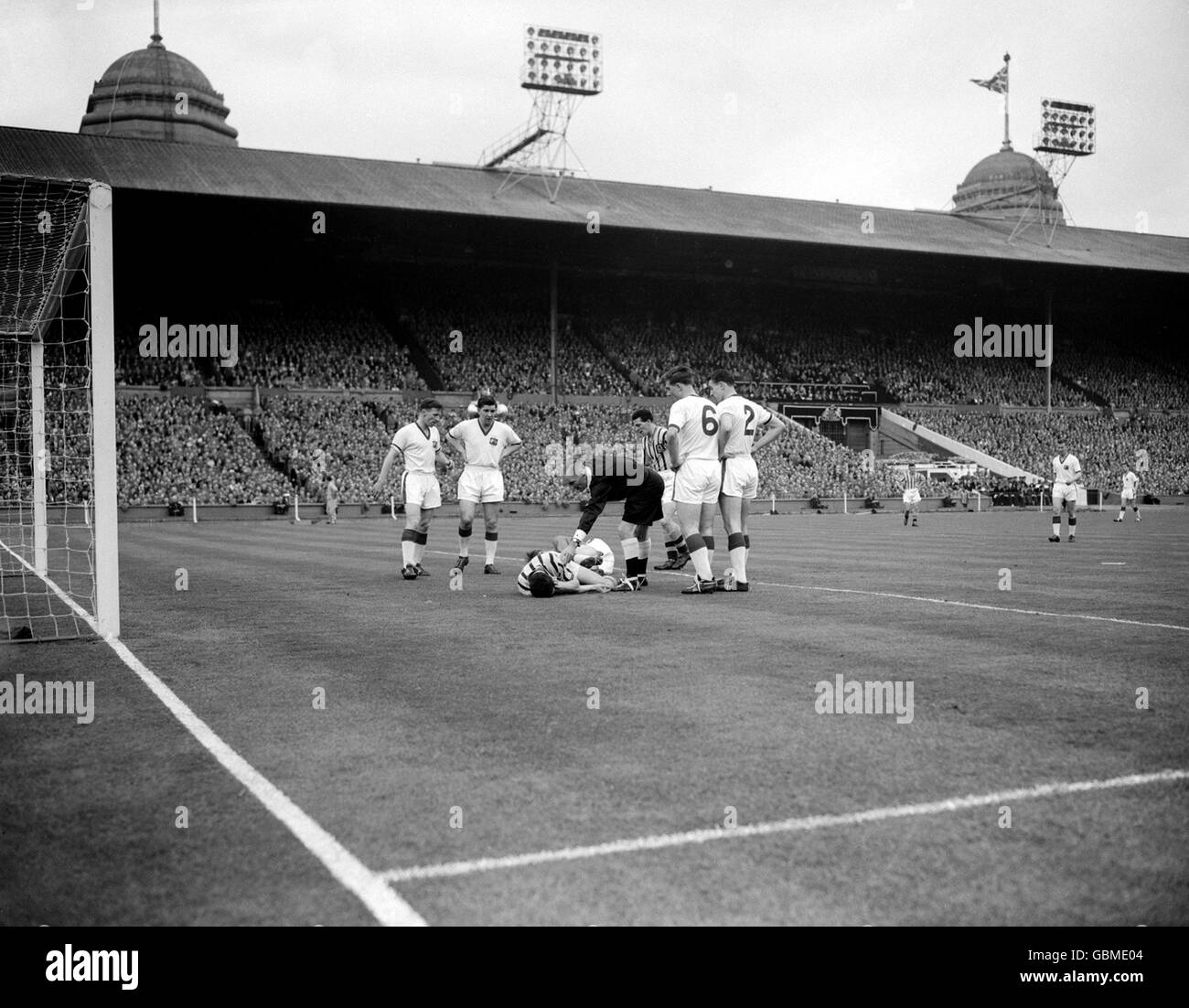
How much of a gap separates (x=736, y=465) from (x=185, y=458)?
3146cm

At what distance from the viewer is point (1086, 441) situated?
55.4m

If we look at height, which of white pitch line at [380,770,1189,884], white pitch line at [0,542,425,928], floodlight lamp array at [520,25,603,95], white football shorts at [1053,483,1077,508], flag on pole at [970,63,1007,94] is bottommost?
white pitch line at [0,542,425,928]

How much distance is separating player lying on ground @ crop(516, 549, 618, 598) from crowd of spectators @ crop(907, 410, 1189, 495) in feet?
153

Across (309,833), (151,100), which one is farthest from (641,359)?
(151,100)

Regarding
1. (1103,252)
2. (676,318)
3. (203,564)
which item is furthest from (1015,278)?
(203,564)

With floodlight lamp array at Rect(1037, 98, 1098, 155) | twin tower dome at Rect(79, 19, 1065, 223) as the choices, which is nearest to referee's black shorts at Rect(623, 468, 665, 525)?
floodlight lamp array at Rect(1037, 98, 1098, 155)

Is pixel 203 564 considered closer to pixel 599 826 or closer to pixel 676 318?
pixel 599 826

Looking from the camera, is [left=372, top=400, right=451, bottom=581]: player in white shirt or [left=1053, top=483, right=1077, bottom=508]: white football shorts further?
[left=1053, top=483, right=1077, bottom=508]: white football shorts

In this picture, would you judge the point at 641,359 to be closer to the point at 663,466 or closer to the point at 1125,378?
the point at 1125,378

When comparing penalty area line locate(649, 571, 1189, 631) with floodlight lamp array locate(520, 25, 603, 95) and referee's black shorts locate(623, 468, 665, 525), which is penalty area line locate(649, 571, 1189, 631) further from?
floodlight lamp array locate(520, 25, 603, 95)

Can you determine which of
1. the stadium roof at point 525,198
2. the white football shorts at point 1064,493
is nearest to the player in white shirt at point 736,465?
the white football shorts at point 1064,493

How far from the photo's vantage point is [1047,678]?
6.10m

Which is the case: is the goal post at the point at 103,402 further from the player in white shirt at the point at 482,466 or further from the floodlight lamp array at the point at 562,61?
the floodlight lamp array at the point at 562,61

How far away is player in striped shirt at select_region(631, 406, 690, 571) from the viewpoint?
13.0m
